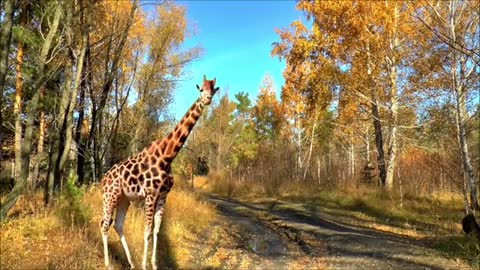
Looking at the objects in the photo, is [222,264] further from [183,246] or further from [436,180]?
[436,180]

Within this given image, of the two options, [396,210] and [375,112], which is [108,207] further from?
[375,112]

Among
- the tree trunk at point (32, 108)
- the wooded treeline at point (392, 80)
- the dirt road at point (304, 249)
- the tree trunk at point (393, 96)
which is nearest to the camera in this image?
the tree trunk at point (32, 108)

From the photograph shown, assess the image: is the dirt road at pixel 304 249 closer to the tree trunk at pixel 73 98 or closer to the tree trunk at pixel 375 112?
the tree trunk at pixel 73 98

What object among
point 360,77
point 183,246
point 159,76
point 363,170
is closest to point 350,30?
point 360,77

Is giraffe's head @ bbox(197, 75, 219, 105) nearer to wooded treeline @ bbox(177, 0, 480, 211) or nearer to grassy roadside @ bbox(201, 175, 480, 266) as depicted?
grassy roadside @ bbox(201, 175, 480, 266)

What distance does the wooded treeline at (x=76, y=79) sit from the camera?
9242mm

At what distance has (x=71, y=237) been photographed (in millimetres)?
6551

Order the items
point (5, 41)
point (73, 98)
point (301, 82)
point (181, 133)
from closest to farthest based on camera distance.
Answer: point (181, 133), point (5, 41), point (73, 98), point (301, 82)

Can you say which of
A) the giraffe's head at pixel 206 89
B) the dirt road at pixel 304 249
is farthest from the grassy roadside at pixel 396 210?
the giraffe's head at pixel 206 89

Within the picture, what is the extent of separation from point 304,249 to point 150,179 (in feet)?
16.9

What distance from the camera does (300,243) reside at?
11000mm

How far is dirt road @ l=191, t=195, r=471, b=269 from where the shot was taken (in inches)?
325

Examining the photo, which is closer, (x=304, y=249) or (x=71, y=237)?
(x=71, y=237)

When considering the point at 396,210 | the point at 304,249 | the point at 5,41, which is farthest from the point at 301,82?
the point at 5,41
